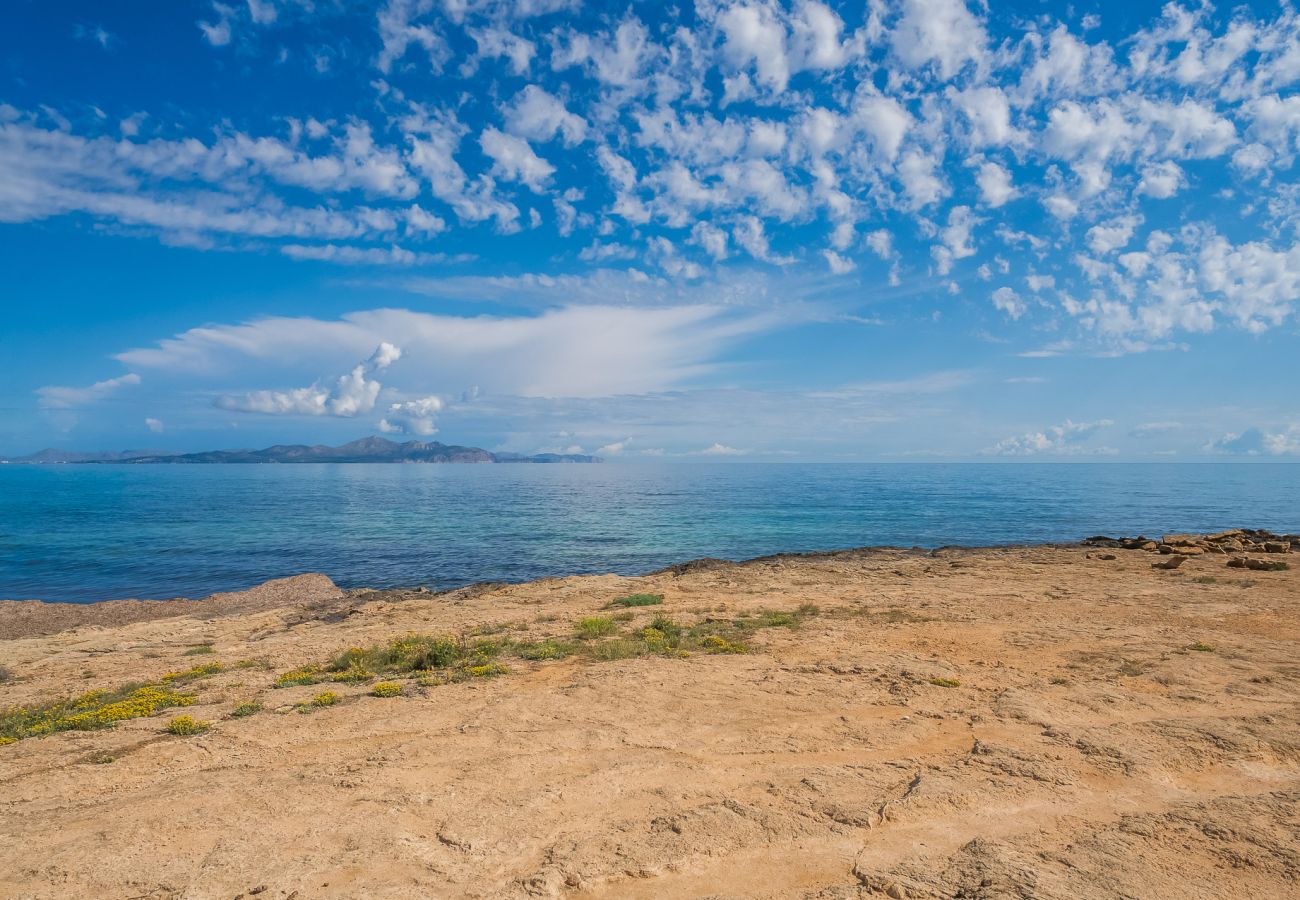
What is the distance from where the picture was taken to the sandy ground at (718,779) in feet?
21.1

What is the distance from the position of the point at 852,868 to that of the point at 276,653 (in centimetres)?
1621

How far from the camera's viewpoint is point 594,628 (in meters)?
17.5

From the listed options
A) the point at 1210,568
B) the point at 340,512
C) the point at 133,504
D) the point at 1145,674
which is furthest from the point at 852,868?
the point at 133,504

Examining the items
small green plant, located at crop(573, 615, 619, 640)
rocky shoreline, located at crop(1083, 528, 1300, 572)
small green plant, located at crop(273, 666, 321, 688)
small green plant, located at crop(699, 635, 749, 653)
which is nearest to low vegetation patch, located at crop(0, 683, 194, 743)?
small green plant, located at crop(273, 666, 321, 688)

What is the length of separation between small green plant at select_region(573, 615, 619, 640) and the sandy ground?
2776mm

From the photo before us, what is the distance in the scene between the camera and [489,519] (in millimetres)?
66375

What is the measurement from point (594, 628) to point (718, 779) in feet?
30.8

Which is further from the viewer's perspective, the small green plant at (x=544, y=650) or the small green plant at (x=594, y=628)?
the small green plant at (x=594, y=628)

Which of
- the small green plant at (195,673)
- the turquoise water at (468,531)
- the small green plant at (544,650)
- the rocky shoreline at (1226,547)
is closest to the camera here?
the small green plant at (195,673)

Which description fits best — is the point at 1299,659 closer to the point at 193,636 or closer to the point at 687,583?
the point at 687,583

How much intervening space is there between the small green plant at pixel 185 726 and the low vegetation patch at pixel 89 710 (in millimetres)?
1368

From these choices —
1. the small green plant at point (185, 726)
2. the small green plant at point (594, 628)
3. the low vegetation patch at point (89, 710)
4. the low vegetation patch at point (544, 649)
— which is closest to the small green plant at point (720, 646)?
the small green plant at point (594, 628)

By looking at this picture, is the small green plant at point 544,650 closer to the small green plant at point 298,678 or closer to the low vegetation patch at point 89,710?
the small green plant at point 298,678

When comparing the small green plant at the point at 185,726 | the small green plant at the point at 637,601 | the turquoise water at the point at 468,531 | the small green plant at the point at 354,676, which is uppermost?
the small green plant at the point at 185,726
